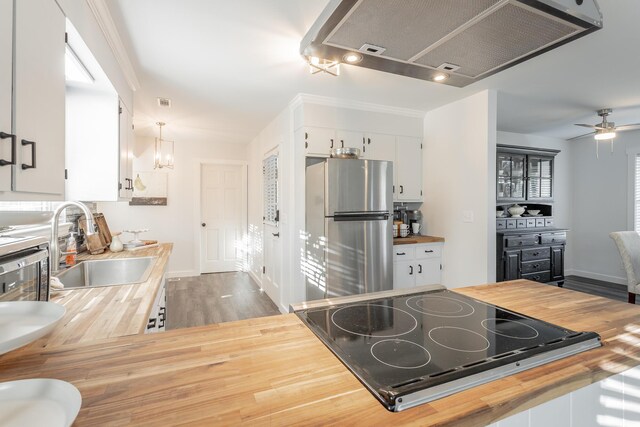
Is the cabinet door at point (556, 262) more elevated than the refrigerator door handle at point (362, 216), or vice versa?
the refrigerator door handle at point (362, 216)

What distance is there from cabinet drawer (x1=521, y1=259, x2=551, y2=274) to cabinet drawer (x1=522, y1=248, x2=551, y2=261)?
55mm

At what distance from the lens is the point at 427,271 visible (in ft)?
11.7

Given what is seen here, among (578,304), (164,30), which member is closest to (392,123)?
(164,30)

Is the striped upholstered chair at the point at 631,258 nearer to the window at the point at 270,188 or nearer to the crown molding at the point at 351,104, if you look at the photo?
the crown molding at the point at 351,104

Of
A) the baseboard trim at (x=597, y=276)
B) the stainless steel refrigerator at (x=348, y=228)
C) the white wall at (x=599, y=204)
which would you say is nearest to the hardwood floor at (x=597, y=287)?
the baseboard trim at (x=597, y=276)

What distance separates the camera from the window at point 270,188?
12.9ft

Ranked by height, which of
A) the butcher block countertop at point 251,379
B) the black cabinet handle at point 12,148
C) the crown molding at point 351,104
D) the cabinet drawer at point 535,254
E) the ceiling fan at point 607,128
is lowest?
the cabinet drawer at point 535,254

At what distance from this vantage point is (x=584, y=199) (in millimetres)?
5238

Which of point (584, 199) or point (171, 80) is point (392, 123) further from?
point (584, 199)

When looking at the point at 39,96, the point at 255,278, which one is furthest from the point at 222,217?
the point at 39,96

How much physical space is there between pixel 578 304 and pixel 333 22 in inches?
59.3

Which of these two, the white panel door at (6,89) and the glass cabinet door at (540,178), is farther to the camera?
the glass cabinet door at (540,178)

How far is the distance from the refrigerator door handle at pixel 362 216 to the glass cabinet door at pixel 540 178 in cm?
300

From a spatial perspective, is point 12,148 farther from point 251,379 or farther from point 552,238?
point 552,238
